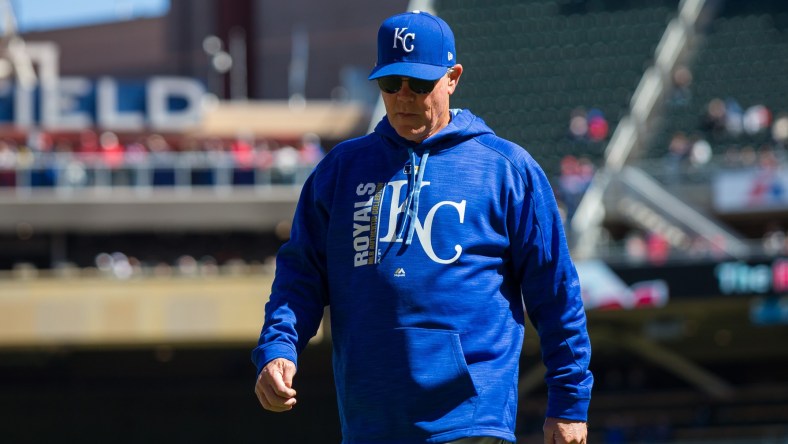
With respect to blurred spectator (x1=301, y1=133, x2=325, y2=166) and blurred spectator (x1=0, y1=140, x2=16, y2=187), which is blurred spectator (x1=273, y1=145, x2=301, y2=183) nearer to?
blurred spectator (x1=301, y1=133, x2=325, y2=166)

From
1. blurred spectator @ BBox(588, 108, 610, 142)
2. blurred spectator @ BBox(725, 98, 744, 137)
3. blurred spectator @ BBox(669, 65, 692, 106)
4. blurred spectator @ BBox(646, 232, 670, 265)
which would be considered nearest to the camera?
blurred spectator @ BBox(646, 232, 670, 265)

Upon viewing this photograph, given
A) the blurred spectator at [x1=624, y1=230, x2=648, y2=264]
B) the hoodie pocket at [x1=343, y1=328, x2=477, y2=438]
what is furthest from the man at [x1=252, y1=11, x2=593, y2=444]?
the blurred spectator at [x1=624, y1=230, x2=648, y2=264]

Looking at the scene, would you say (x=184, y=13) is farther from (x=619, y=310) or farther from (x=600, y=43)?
(x=619, y=310)

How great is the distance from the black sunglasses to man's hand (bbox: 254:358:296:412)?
0.63 meters

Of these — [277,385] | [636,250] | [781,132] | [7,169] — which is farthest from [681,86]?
[277,385]

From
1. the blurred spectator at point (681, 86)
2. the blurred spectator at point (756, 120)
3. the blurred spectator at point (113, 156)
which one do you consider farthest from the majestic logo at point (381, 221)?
the blurred spectator at point (681, 86)

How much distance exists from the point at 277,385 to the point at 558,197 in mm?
16475

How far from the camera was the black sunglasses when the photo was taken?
10.5ft

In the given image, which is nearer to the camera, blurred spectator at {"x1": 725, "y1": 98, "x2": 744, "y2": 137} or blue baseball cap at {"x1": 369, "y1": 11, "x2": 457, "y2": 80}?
blue baseball cap at {"x1": 369, "y1": 11, "x2": 457, "y2": 80}

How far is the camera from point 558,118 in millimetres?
24359

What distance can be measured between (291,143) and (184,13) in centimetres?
957

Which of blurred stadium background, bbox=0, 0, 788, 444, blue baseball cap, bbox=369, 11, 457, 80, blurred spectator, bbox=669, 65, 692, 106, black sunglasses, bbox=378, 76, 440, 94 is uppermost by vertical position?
blue baseball cap, bbox=369, 11, 457, 80

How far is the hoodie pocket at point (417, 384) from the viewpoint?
10.3 ft

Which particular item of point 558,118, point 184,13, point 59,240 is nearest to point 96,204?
point 59,240
